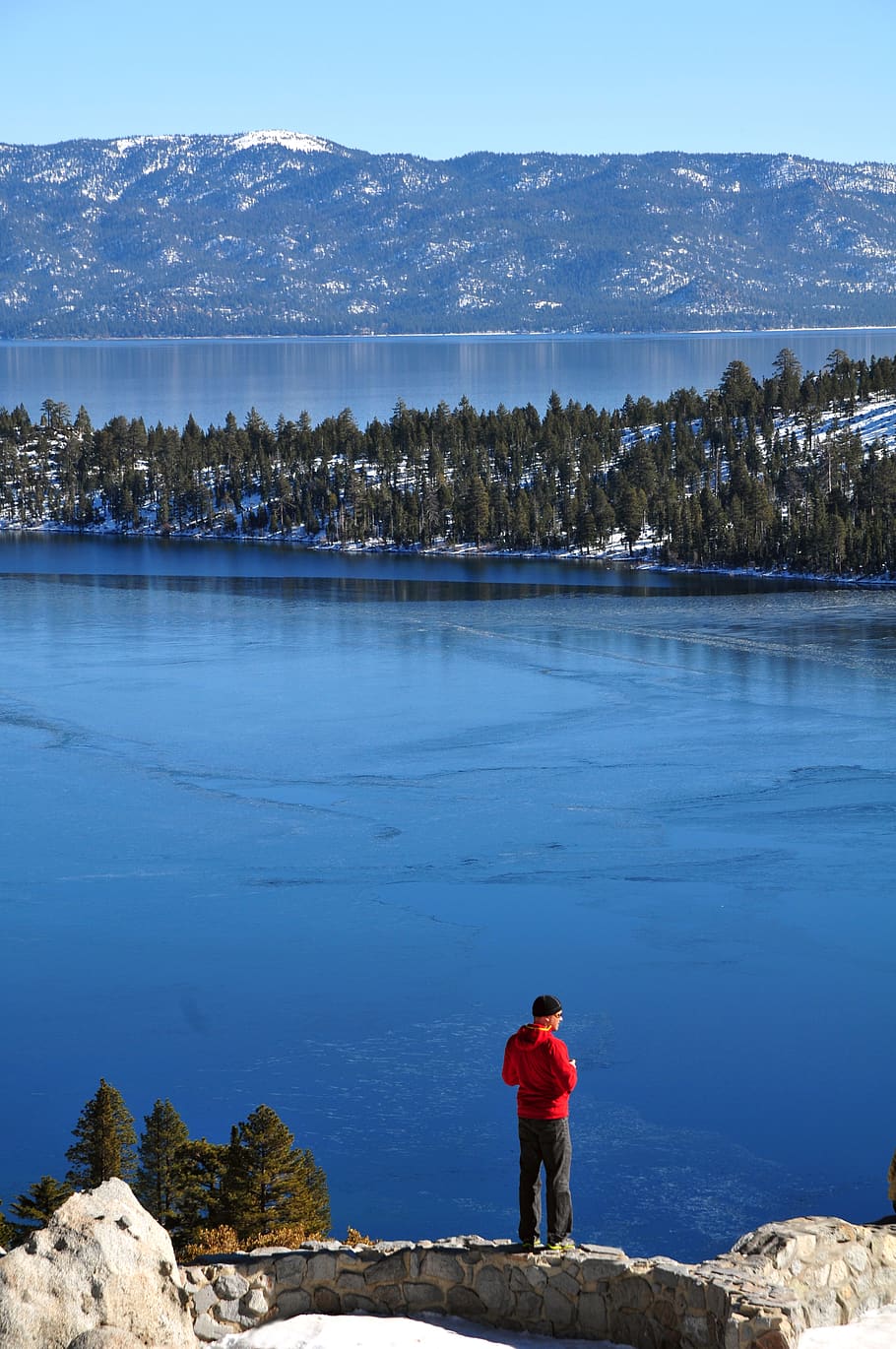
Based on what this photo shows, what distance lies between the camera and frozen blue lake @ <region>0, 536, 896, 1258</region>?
27.8 metres

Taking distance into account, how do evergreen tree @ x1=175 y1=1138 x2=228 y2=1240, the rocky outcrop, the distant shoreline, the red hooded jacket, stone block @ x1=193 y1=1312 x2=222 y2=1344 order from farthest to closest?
1. the distant shoreline
2. evergreen tree @ x1=175 y1=1138 x2=228 y2=1240
3. the red hooded jacket
4. stone block @ x1=193 y1=1312 x2=222 y2=1344
5. the rocky outcrop

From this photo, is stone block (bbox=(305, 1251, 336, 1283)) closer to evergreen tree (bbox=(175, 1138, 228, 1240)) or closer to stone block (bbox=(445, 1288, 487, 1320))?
stone block (bbox=(445, 1288, 487, 1320))

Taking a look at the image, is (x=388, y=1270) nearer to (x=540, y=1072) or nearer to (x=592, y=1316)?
(x=592, y=1316)

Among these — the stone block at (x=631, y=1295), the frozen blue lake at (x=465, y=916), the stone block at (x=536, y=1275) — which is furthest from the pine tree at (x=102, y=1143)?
the stone block at (x=631, y=1295)

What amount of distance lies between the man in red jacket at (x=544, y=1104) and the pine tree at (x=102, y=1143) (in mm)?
12375

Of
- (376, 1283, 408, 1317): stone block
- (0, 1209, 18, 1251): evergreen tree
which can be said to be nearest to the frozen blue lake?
(0, 1209, 18, 1251): evergreen tree

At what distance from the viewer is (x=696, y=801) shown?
46.7 meters

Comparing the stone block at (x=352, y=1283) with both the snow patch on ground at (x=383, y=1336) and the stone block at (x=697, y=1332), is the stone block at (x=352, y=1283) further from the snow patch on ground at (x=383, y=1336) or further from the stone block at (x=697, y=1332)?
the stone block at (x=697, y=1332)

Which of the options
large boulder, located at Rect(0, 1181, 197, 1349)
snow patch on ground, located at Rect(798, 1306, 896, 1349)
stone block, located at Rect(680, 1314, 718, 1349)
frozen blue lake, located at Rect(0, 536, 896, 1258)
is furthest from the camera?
frozen blue lake, located at Rect(0, 536, 896, 1258)

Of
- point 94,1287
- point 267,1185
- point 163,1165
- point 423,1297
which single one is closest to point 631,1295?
point 423,1297

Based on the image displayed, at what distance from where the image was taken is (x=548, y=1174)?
15.4 metres

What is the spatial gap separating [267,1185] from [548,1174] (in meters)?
11.1

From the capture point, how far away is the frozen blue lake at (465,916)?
27.8 meters

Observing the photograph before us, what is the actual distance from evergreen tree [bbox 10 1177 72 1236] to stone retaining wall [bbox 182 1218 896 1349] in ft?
37.3
